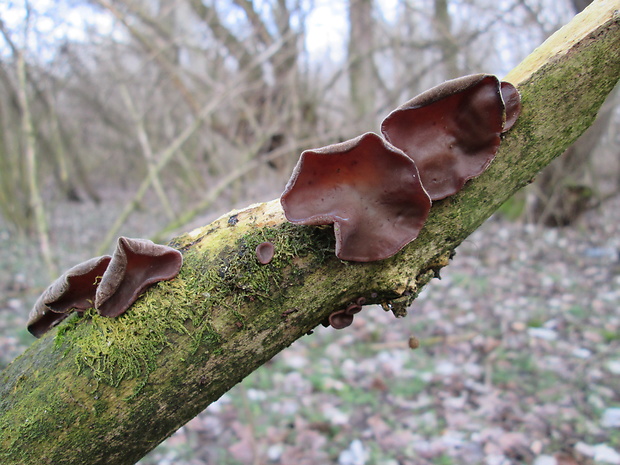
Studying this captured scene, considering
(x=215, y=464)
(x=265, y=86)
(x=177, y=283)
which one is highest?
(x=265, y=86)

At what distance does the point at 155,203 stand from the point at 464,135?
11.2 m

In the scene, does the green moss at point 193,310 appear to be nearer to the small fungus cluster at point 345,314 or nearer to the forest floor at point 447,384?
the small fungus cluster at point 345,314

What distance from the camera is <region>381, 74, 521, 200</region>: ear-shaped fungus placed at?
1.33 meters

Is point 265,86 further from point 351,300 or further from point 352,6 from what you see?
point 351,300

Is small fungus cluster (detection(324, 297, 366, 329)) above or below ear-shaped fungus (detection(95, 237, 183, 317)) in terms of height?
below

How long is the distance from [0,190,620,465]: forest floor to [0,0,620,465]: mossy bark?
775mm

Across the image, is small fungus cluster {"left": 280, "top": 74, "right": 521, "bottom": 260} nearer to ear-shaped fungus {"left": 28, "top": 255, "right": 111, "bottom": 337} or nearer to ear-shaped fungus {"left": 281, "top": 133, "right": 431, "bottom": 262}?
ear-shaped fungus {"left": 281, "top": 133, "right": 431, "bottom": 262}

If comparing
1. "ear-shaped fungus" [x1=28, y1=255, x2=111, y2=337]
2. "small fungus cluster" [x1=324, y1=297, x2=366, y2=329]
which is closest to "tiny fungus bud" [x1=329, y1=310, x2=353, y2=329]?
"small fungus cluster" [x1=324, y1=297, x2=366, y2=329]

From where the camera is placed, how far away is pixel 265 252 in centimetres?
129

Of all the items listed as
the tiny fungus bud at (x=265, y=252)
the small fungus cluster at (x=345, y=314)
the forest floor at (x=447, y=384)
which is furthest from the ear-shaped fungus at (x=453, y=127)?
the forest floor at (x=447, y=384)

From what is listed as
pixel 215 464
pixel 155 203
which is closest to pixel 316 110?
pixel 215 464

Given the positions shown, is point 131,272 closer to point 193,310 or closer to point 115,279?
point 115,279

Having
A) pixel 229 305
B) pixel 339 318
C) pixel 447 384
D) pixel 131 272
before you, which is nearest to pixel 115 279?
pixel 131 272

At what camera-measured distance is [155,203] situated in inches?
456
